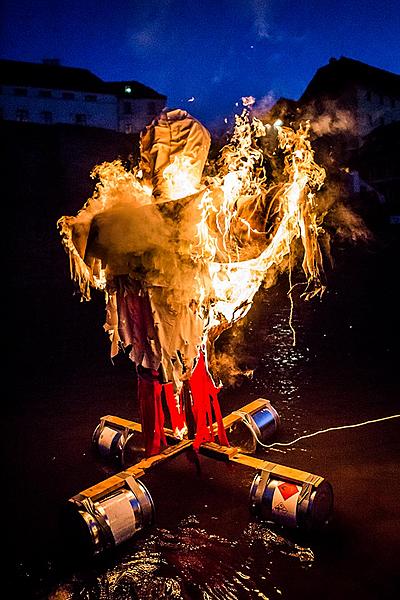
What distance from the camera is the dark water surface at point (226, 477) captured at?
4.23 meters

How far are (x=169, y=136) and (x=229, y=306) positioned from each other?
1.80 metres

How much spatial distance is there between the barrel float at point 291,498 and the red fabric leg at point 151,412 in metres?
→ 1.14

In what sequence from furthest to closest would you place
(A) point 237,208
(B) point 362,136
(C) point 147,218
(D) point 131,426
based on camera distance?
(B) point 362,136 < (D) point 131,426 < (A) point 237,208 < (C) point 147,218

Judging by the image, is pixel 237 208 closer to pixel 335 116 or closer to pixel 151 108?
pixel 335 116

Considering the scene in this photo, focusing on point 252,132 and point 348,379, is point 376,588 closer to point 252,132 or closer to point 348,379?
point 252,132

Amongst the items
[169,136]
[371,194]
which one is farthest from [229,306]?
[371,194]

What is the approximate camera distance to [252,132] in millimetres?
5137

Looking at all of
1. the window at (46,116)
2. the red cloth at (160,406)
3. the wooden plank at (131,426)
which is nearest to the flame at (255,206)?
the red cloth at (160,406)

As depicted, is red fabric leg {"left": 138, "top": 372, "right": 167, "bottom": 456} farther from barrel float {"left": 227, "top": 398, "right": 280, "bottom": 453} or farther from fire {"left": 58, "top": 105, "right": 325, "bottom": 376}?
barrel float {"left": 227, "top": 398, "right": 280, "bottom": 453}

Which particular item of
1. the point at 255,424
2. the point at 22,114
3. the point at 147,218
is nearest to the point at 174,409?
the point at 255,424

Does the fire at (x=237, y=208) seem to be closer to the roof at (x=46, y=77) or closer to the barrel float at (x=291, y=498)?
the barrel float at (x=291, y=498)

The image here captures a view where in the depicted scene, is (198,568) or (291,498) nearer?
(198,568)

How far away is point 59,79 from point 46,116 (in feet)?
13.7

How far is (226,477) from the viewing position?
5.93m
